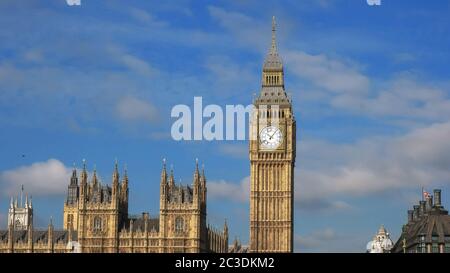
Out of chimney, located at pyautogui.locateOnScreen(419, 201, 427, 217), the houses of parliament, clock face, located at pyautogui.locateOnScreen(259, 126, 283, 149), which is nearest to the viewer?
chimney, located at pyautogui.locateOnScreen(419, 201, 427, 217)

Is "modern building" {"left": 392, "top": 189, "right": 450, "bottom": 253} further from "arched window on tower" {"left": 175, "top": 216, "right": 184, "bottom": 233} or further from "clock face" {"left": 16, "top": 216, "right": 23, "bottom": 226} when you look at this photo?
"clock face" {"left": 16, "top": 216, "right": 23, "bottom": 226}

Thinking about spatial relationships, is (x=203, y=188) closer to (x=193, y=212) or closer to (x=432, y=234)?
(x=193, y=212)

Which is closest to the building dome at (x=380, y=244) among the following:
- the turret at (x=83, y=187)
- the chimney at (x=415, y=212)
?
the chimney at (x=415, y=212)

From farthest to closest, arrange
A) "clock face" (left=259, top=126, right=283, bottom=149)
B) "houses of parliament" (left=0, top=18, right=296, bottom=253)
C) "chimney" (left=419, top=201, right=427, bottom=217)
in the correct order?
"clock face" (left=259, top=126, right=283, bottom=149) < "houses of parliament" (left=0, top=18, right=296, bottom=253) < "chimney" (left=419, top=201, right=427, bottom=217)

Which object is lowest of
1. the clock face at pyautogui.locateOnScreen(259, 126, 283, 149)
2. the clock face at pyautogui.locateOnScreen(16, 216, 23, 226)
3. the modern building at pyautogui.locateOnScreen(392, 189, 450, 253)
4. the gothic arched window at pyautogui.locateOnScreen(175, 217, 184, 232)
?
the modern building at pyautogui.locateOnScreen(392, 189, 450, 253)

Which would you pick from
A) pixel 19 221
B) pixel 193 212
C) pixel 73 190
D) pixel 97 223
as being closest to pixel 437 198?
pixel 193 212

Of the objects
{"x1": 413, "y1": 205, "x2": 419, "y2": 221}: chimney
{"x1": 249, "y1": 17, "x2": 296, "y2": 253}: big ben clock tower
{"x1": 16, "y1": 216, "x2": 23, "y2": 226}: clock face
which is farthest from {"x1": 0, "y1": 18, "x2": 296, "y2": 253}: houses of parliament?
{"x1": 16, "y1": 216, "x2": 23, "y2": 226}: clock face

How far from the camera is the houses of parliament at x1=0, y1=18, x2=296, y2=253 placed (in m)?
117

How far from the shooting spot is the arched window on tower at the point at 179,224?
117 m

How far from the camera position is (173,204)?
386ft

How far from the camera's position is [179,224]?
11681cm
